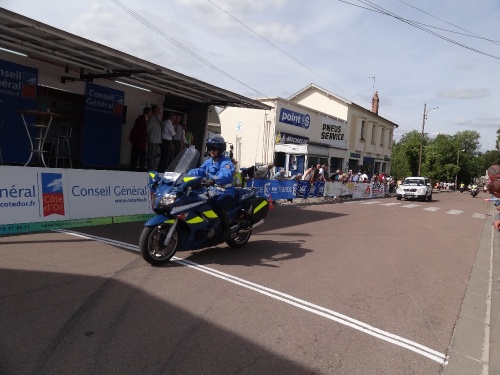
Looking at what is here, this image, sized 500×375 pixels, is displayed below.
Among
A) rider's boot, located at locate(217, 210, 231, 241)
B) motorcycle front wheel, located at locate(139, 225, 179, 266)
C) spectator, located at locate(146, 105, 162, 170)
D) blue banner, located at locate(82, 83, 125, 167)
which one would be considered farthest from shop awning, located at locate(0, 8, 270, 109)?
rider's boot, located at locate(217, 210, 231, 241)

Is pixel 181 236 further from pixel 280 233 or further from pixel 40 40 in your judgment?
pixel 40 40

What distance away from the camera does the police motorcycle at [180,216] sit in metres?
6.16

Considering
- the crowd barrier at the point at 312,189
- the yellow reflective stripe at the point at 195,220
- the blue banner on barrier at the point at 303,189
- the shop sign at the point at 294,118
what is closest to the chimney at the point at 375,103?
the crowd barrier at the point at 312,189

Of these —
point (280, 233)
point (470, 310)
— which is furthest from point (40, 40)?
point (470, 310)

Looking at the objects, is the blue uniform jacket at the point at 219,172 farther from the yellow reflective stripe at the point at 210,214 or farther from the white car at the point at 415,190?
the white car at the point at 415,190

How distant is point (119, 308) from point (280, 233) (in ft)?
19.6

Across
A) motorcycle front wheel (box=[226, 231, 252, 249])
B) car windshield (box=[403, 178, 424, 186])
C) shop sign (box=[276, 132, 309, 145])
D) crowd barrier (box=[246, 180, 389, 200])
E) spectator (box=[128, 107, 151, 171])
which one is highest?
shop sign (box=[276, 132, 309, 145])

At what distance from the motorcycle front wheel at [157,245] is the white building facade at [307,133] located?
2175 centimetres

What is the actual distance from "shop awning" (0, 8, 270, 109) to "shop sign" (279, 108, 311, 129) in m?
14.2

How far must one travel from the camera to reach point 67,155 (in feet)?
42.1

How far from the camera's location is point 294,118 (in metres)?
30.2

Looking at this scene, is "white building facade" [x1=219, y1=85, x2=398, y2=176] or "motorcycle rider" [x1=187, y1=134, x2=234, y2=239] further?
"white building facade" [x1=219, y1=85, x2=398, y2=176]

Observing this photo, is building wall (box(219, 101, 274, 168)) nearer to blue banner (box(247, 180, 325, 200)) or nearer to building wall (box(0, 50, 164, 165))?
blue banner (box(247, 180, 325, 200))

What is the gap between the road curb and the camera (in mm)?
3883
